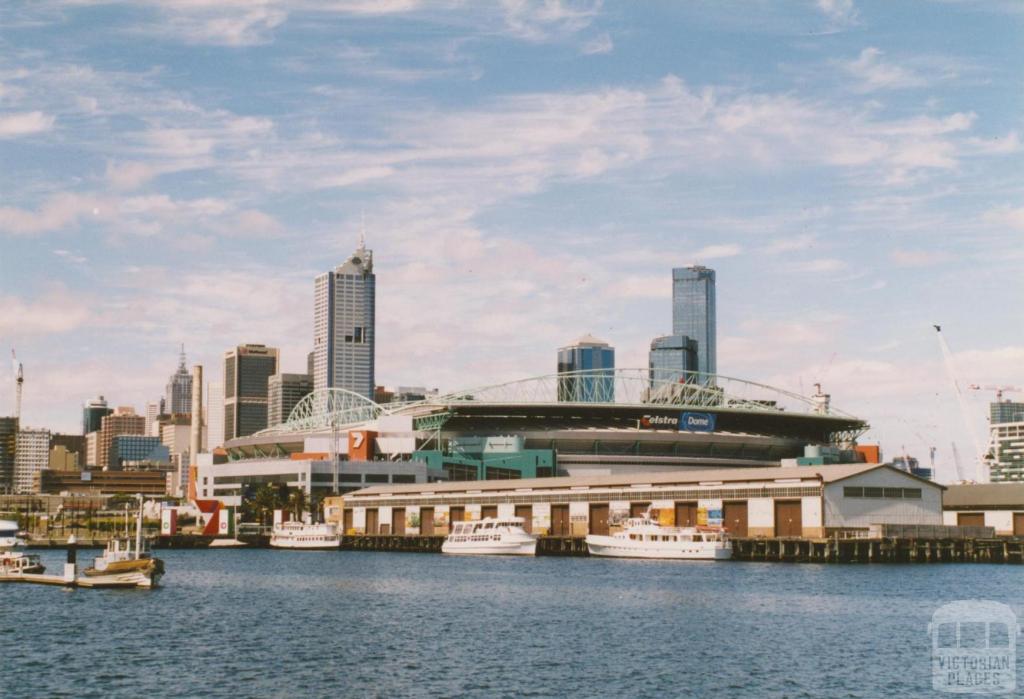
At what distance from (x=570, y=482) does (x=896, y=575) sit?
66.6 metres

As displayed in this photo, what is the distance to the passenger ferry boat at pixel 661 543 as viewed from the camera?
150500 millimetres

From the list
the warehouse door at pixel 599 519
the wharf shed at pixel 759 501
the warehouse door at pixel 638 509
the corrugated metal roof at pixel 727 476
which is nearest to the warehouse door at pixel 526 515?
the wharf shed at pixel 759 501

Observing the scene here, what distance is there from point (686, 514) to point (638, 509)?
746cm

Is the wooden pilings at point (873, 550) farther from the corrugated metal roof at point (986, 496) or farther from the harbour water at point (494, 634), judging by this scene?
the corrugated metal roof at point (986, 496)

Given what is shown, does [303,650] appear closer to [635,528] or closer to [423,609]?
[423,609]

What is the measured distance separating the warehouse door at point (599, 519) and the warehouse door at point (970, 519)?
169 feet

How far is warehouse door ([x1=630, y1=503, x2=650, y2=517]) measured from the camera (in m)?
171

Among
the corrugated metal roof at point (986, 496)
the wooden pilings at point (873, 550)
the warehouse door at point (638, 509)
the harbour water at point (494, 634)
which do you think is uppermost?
the corrugated metal roof at point (986, 496)

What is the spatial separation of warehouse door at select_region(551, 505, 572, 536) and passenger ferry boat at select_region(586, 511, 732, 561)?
17.2 meters

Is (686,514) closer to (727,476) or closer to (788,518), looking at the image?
(727,476)

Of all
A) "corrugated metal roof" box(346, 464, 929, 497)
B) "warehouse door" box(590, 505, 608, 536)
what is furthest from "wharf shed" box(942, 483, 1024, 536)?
"warehouse door" box(590, 505, 608, 536)

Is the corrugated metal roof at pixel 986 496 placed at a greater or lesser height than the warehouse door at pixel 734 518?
greater

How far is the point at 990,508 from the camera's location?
A: 607 ft

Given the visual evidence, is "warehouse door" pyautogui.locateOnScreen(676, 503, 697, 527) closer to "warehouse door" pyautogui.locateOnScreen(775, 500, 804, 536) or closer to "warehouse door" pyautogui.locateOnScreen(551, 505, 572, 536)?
"warehouse door" pyautogui.locateOnScreen(775, 500, 804, 536)
